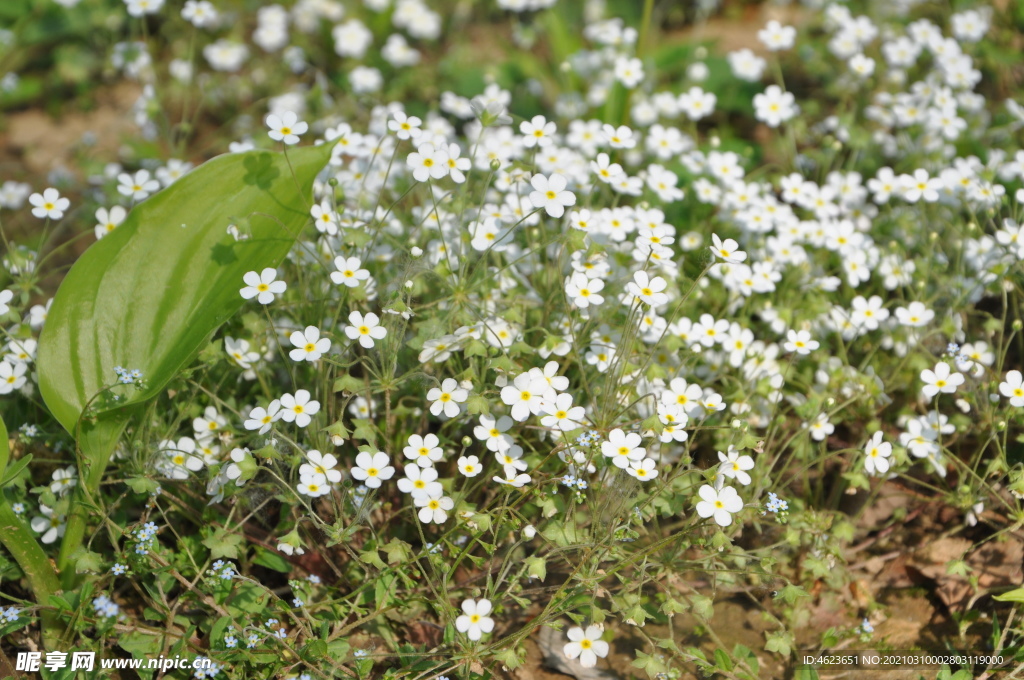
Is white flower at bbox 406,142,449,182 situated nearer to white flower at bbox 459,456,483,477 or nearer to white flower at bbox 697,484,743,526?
white flower at bbox 459,456,483,477

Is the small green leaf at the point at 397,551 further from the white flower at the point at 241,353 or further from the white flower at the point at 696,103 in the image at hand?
the white flower at the point at 696,103

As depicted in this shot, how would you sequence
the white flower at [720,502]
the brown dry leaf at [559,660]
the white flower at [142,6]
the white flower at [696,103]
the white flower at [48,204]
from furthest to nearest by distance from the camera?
the white flower at [696,103], the white flower at [142,6], the white flower at [48,204], the brown dry leaf at [559,660], the white flower at [720,502]

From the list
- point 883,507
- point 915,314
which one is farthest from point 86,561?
point 915,314

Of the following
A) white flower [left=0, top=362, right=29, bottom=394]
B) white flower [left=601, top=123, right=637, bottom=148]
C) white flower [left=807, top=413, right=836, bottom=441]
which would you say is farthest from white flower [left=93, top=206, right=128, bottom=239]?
white flower [left=807, top=413, right=836, bottom=441]

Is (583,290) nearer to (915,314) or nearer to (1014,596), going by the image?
(915,314)

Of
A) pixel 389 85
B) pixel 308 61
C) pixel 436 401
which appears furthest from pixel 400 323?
pixel 308 61

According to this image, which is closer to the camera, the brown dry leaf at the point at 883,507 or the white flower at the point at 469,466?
the white flower at the point at 469,466

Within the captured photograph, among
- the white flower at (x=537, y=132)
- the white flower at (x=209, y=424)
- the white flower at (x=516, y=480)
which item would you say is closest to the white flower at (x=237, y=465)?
the white flower at (x=209, y=424)

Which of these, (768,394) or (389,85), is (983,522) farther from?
(389,85)
